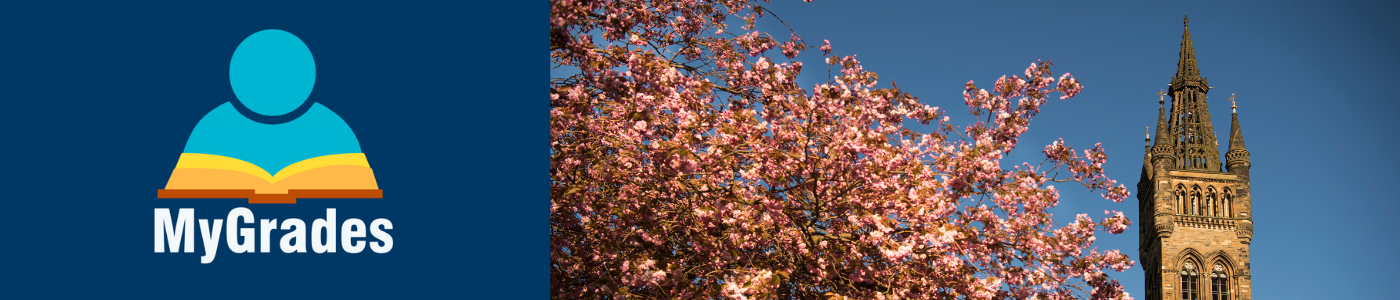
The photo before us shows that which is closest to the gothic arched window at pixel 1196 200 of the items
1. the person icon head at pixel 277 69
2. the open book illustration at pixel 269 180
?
the open book illustration at pixel 269 180

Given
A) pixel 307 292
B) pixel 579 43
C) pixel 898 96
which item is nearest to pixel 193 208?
pixel 307 292

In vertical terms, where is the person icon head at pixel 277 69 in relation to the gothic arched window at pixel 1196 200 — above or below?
below

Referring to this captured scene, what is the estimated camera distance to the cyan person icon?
5.53 meters

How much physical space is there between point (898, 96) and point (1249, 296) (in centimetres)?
7806

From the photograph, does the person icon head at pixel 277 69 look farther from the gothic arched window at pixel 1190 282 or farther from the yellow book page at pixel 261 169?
the gothic arched window at pixel 1190 282

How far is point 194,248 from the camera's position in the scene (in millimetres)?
5539

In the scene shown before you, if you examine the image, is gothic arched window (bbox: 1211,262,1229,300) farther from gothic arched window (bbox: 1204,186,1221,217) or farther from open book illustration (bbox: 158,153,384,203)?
open book illustration (bbox: 158,153,384,203)

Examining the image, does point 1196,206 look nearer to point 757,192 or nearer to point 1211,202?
point 1211,202

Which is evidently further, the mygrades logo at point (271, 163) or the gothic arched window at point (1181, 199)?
the gothic arched window at point (1181, 199)

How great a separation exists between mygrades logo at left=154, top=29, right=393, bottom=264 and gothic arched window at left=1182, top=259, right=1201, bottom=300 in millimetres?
80722

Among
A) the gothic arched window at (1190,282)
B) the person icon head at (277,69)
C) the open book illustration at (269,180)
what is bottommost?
the open book illustration at (269,180)

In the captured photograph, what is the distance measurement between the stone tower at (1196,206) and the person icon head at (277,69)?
262 feet

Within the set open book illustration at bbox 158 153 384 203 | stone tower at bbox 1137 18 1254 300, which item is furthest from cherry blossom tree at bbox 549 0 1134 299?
stone tower at bbox 1137 18 1254 300

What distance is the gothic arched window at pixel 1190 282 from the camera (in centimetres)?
7669
